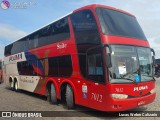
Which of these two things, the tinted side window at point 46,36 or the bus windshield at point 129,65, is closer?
the bus windshield at point 129,65

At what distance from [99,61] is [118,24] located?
1.69m

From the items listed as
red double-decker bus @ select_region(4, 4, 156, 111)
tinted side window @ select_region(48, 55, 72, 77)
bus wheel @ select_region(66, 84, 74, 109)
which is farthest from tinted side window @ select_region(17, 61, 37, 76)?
bus wheel @ select_region(66, 84, 74, 109)

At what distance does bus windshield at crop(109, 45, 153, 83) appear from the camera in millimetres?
8078

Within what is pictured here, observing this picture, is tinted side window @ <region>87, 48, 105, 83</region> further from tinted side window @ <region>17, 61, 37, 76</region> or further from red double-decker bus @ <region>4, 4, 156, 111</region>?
tinted side window @ <region>17, 61, 37, 76</region>

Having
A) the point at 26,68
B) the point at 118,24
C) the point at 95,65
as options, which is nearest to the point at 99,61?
the point at 95,65

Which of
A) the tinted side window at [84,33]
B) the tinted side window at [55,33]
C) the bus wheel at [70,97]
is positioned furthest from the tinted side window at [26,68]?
the tinted side window at [84,33]

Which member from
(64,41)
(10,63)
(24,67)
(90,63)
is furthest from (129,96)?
(10,63)

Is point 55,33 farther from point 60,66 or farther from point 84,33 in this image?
point 84,33

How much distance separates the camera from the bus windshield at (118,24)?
861 centimetres

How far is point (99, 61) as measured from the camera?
830 cm

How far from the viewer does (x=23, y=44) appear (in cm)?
1611

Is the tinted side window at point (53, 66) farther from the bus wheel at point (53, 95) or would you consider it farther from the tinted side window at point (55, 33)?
the tinted side window at point (55, 33)

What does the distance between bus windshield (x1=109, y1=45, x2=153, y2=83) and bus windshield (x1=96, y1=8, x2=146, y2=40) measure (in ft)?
1.86

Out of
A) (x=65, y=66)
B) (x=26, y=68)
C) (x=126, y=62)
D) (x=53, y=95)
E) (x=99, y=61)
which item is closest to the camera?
(x=99, y=61)
